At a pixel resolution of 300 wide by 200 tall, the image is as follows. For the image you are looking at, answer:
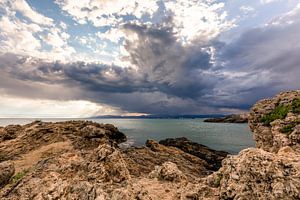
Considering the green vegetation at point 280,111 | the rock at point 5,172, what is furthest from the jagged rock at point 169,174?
the green vegetation at point 280,111

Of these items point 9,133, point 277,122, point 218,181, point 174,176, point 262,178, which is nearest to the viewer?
point 262,178

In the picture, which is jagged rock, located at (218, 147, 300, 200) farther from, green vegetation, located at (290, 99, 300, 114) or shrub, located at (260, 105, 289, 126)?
shrub, located at (260, 105, 289, 126)

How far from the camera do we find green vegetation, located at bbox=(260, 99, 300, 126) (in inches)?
947

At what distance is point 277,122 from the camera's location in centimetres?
2355

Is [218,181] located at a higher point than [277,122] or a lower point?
lower

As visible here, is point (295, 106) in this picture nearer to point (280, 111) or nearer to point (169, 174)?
point (280, 111)

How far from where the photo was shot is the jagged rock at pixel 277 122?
67.1ft

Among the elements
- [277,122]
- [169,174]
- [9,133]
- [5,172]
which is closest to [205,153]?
[277,122]

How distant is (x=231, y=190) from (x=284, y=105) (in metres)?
20.9

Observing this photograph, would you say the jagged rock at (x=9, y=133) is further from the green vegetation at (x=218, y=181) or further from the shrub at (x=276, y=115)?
the green vegetation at (x=218, y=181)

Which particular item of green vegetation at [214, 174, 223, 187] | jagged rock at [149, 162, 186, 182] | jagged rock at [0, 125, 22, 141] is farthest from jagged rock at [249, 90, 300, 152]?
jagged rock at [0, 125, 22, 141]

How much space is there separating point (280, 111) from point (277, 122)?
6.96ft

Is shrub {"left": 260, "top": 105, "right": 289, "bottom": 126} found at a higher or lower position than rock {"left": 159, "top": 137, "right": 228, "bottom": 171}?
higher

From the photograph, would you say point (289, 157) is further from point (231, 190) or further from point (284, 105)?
point (284, 105)
